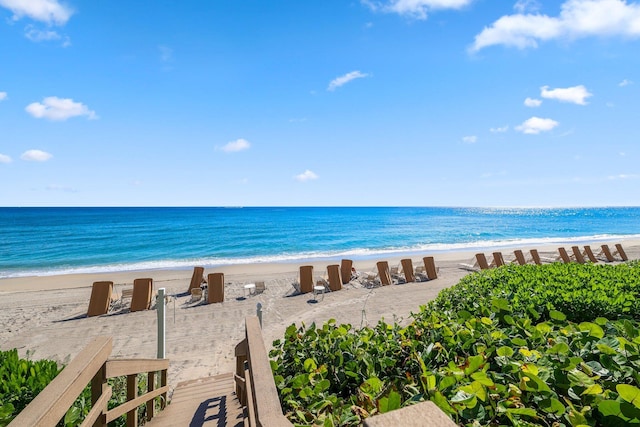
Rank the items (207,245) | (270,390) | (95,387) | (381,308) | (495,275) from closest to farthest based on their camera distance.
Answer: (270,390), (95,387), (495,275), (381,308), (207,245)

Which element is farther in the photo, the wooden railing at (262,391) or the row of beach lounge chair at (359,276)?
the row of beach lounge chair at (359,276)

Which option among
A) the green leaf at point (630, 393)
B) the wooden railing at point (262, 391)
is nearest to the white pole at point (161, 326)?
the wooden railing at point (262, 391)

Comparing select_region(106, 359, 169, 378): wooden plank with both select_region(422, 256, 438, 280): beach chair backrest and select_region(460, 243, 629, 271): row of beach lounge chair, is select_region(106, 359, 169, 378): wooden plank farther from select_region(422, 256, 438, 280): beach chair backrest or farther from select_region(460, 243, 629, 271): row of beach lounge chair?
select_region(460, 243, 629, 271): row of beach lounge chair

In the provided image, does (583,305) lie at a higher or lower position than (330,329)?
lower

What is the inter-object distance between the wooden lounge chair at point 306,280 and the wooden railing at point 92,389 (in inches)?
447

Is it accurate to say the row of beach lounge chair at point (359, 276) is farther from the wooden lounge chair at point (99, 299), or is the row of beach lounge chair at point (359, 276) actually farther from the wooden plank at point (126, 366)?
the wooden plank at point (126, 366)

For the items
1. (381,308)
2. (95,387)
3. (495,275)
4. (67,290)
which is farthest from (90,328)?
(495,275)

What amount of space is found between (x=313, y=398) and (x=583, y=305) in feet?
12.1

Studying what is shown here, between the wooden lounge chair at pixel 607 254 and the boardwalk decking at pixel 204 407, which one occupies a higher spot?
the boardwalk decking at pixel 204 407

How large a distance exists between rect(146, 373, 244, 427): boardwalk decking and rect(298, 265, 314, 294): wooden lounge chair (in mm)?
8431

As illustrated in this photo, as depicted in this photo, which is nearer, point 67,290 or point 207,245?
point 67,290

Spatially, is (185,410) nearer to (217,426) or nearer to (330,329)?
(217,426)

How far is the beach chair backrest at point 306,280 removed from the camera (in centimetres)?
1445

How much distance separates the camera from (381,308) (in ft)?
38.5
